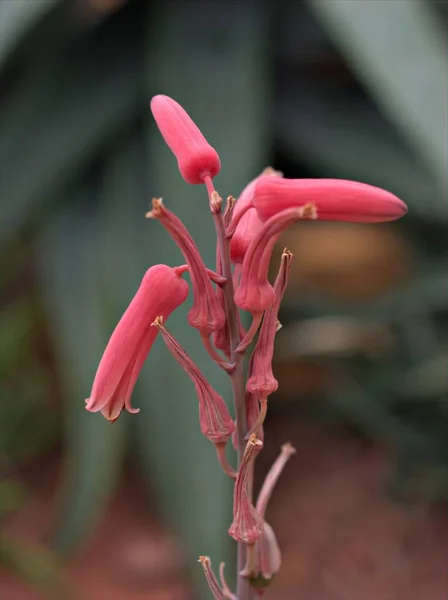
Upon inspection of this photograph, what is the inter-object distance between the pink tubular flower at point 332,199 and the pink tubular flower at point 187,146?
0.13ft

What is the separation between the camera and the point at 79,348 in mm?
914

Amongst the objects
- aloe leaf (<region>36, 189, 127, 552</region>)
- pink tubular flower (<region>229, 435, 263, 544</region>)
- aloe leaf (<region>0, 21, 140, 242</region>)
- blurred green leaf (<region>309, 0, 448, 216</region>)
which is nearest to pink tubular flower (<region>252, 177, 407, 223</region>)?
pink tubular flower (<region>229, 435, 263, 544</region>)

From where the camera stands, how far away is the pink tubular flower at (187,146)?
36cm

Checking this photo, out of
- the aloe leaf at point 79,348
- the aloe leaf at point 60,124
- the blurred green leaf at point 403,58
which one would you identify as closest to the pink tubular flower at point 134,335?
the blurred green leaf at point 403,58

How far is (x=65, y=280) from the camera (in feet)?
3.17

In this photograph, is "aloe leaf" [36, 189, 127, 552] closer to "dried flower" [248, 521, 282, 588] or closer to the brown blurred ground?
the brown blurred ground

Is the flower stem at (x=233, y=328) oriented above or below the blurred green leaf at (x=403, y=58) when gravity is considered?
below

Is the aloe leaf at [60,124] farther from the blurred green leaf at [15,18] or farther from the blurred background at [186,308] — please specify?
the blurred green leaf at [15,18]

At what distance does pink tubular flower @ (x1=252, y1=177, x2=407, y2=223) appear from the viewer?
1.03 feet

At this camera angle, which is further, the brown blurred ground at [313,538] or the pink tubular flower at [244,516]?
the brown blurred ground at [313,538]

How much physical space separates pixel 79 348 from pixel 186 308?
193 mm

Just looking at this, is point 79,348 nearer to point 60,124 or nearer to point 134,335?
point 60,124

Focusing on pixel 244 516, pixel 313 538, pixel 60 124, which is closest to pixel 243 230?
pixel 244 516

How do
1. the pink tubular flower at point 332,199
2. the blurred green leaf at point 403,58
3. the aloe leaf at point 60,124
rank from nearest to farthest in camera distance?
the pink tubular flower at point 332,199 < the blurred green leaf at point 403,58 < the aloe leaf at point 60,124
